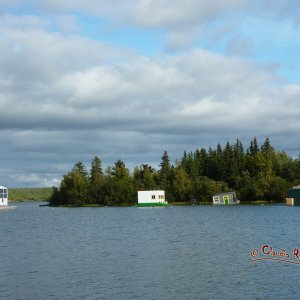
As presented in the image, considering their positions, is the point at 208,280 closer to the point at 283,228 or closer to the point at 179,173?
the point at 283,228

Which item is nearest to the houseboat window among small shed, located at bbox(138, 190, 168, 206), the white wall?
small shed, located at bbox(138, 190, 168, 206)

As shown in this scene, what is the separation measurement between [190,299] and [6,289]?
11.2m

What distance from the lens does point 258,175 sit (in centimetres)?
18212

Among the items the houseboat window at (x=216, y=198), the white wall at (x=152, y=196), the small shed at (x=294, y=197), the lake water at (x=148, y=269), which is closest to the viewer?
the lake water at (x=148, y=269)

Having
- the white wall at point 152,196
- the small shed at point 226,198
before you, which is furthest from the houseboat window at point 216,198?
the white wall at point 152,196

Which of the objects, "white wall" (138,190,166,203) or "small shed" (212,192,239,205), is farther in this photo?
"small shed" (212,192,239,205)

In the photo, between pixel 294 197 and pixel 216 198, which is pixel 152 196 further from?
pixel 294 197

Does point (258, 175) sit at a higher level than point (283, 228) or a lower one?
higher

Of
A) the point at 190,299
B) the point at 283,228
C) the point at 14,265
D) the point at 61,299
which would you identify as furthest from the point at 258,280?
the point at 283,228

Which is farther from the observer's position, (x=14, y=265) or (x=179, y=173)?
(x=179, y=173)

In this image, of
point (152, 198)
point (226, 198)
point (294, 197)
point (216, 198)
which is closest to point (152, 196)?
point (152, 198)

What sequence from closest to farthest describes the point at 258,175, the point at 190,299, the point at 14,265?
the point at 190,299
the point at 14,265
the point at 258,175

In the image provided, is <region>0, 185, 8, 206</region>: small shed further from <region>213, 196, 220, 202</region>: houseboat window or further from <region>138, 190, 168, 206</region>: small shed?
<region>213, 196, 220, 202</region>: houseboat window

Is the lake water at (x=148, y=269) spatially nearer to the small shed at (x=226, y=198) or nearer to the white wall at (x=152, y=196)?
the white wall at (x=152, y=196)
